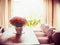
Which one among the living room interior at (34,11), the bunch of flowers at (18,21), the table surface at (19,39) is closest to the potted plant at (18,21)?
the bunch of flowers at (18,21)

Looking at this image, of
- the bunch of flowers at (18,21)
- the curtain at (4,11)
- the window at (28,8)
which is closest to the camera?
the bunch of flowers at (18,21)

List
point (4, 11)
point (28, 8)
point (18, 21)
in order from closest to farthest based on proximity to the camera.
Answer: point (18, 21), point (4, 11), point (28, 8)

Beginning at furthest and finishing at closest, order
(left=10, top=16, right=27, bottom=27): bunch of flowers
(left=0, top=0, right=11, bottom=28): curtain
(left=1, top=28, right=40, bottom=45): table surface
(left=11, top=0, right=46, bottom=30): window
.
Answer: (left=11, top=0, right=46, bottom=30): window < (left=0, top=0, right=11, bottom=28): curtain < (left=10, top=16, right=27, bottom=27): bunch of flowers < (left=1, top=28, right=40, bottom=45): table surface

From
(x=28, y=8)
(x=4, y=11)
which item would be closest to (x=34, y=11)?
(x=28, y=8)

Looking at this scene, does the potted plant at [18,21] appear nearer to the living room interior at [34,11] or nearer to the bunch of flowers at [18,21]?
the bunch of flowers at [18,21]

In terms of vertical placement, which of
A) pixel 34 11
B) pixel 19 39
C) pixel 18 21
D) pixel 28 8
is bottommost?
pixel 19 39

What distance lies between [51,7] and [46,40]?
10.4 ft

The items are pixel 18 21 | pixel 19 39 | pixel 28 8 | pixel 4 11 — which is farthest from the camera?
pixel 28 8

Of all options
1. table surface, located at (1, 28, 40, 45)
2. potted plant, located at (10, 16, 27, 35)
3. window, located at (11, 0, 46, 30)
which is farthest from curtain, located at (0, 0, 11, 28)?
table surface, located at (1, 28, 40, 45)

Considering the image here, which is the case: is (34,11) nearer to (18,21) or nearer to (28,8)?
(28,8)

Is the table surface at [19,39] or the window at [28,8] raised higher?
the window at [28,8]

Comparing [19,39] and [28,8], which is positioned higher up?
[28,8]

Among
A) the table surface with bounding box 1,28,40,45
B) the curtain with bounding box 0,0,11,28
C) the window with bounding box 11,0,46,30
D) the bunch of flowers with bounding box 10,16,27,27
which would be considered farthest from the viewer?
the window with bounding box 11,0,46,30

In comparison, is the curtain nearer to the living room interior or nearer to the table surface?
the living room interior
